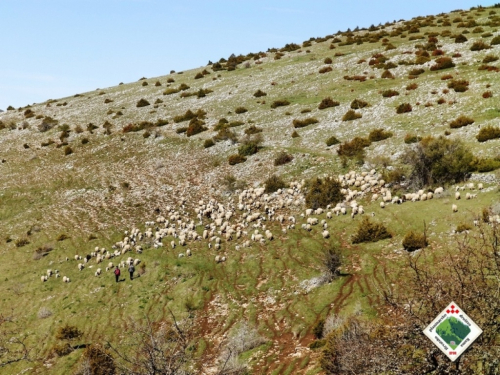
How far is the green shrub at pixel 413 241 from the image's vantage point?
21.4 m

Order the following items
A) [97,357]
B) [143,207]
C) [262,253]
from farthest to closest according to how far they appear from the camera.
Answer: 1. [143,207]
2. [262,253]
3. [97,357]

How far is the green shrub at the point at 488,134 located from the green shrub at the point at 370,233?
11289 millimetres

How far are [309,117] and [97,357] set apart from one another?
109ft

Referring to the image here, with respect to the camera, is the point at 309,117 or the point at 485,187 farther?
the point at 309,117

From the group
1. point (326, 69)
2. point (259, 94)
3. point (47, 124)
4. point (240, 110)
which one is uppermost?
point (326, 69)

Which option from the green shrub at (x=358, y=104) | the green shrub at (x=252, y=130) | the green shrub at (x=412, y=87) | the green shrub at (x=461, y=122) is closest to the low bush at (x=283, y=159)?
the green shrub at (x=252, y=130)

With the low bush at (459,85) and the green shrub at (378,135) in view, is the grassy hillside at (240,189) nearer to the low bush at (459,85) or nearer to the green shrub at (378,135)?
the low bush at (459,85)

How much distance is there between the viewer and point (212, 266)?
1034 inches

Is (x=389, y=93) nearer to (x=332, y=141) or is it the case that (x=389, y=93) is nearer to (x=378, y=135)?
(x=378, y=135)

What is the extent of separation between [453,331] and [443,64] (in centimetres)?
4496

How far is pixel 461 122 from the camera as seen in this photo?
31.8 metres

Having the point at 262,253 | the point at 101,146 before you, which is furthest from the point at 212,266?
the point at 101,146

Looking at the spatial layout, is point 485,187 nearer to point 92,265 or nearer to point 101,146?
point 92,265

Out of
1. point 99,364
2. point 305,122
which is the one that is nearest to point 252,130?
point 305,122
